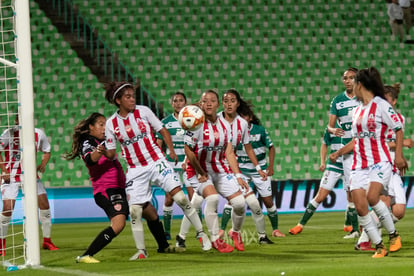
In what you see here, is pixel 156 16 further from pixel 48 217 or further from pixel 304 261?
pixel 304 261

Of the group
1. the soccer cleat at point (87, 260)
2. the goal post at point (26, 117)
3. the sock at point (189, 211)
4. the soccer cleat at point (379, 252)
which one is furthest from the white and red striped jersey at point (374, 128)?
the goal post at point (26, 117)

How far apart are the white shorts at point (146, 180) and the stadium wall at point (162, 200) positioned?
7.45 m

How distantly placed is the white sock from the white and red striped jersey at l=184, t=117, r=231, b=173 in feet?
2.65

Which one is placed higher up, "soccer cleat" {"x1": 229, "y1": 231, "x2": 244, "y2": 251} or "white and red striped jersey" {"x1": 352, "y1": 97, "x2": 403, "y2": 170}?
"white and red striped jersey" {"x1": 352, "y1": 97, "x2": 403, "y2": 170}

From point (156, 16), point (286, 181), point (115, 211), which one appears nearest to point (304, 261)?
point (115, 211)

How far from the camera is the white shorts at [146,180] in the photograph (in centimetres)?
889

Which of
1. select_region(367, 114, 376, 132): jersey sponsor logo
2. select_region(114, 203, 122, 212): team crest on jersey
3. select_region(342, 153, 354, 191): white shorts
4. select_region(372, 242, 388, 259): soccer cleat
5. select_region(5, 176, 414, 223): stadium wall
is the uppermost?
select_region(367, 114, 376, 132): jersey sponsor logo

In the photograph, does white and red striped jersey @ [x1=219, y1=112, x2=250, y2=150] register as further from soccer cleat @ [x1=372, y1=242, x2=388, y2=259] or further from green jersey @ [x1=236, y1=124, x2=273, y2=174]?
soccer cleat @ [x1=372, y1=242, x2=388, y2=259]

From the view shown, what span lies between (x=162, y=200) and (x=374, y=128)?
9056mm

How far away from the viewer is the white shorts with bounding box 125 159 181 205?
8891mm

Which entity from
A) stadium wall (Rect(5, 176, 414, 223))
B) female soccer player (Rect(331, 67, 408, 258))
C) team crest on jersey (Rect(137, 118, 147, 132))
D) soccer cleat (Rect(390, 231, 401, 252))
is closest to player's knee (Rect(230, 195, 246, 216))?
team crest on jersey (Rect(137, 118, 147, 132))

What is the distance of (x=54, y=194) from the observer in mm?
16578

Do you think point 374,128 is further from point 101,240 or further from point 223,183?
point 101,240

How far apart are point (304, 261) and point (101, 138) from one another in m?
2.91
